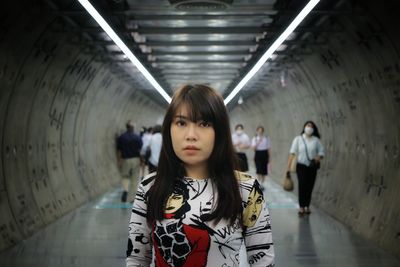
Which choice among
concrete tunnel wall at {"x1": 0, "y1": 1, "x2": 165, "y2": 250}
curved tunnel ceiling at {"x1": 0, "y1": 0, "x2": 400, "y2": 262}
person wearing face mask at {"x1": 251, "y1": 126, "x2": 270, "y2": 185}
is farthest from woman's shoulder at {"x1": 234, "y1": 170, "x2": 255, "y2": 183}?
person wearing face mask at {"x1": 251, "y1": 126, "x2": 270, "y2": 185}

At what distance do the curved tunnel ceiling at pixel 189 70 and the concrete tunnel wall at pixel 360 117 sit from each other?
0.10ft

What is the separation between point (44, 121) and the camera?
12.0m

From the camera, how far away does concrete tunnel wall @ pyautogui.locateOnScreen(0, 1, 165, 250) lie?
9.13 m

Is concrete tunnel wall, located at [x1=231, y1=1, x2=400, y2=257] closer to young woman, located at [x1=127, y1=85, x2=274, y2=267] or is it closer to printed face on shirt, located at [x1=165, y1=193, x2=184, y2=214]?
young woman, located at [x1=127, y1=85, x2=274, y2=267]

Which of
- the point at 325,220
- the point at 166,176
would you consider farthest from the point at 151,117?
the point at 166,176

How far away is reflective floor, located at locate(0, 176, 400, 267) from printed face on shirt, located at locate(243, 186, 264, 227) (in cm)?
514

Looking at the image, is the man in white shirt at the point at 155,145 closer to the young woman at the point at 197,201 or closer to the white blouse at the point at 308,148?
the white blouse at the point at 308,148

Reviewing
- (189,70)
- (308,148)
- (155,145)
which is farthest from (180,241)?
(189,70)

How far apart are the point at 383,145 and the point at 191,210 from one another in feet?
25.5

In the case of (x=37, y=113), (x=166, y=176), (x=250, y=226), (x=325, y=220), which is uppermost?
(x=37, y=113)

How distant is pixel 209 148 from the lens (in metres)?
2.76

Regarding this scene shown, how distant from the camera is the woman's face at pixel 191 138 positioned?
2719mm

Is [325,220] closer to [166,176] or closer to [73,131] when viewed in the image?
[73,131]

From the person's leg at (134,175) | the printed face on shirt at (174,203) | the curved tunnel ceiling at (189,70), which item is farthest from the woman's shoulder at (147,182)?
the person's leg at (134,175)
